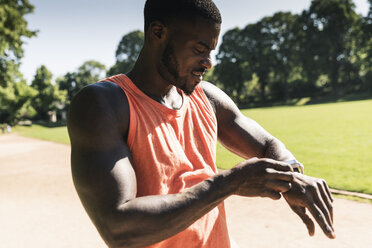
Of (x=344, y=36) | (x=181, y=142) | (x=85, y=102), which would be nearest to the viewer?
(x=85, y=102)

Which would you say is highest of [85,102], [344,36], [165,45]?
[344,36]

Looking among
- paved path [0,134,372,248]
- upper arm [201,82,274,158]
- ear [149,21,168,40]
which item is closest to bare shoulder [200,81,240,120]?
upper arm [201,82,274,158]

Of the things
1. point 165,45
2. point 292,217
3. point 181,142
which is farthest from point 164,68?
point 292,217

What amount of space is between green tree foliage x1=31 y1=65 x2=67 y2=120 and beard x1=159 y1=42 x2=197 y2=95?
62639mm

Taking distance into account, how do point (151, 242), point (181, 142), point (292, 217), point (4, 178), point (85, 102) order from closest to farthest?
point (151, 242), point (85, 102), point (181, 142), point (292, 217), point (4, 178)

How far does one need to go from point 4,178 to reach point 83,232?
6282mm

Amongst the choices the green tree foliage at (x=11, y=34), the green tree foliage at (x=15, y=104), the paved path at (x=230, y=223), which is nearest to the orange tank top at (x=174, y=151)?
the paved path at (x=230, y=223)

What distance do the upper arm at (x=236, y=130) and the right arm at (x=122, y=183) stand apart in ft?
1.76

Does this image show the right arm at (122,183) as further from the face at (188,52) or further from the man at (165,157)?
the face at (188,52)

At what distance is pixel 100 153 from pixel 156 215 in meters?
0.32

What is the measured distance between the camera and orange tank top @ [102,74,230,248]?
128cm

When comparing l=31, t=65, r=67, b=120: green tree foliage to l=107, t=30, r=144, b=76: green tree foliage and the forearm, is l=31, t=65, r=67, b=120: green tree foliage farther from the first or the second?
the forearm

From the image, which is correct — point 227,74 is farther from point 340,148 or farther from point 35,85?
point 340,148

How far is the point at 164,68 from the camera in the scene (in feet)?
4.93
